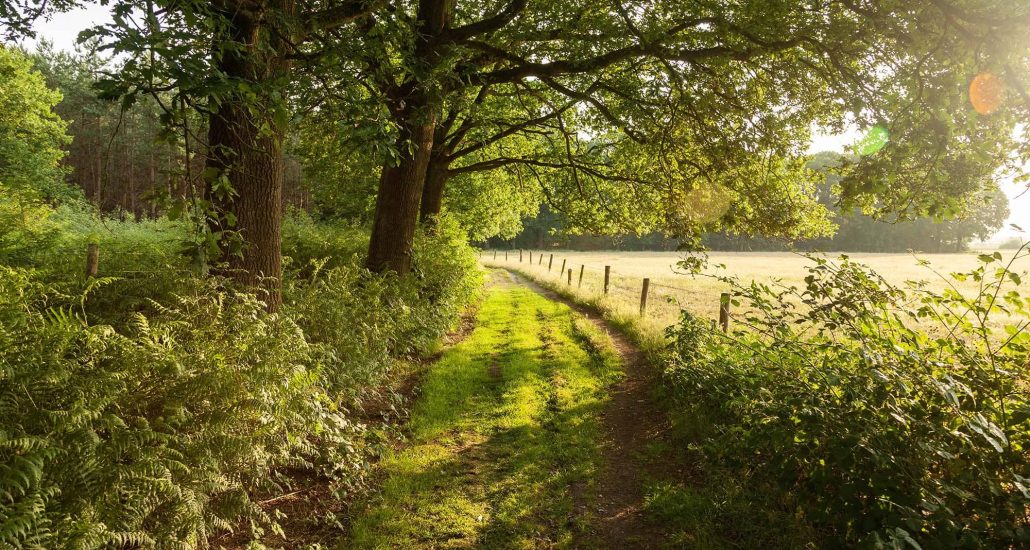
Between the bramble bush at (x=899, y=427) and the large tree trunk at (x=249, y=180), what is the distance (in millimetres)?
5450

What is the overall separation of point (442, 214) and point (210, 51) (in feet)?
36.3

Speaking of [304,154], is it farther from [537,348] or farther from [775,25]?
[775,25]

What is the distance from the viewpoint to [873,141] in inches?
282

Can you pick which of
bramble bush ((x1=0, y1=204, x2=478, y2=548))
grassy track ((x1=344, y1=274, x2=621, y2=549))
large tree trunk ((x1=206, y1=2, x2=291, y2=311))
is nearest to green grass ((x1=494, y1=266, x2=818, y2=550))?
grassy track ((x1=344, y1=274, x2=621, y2=549))

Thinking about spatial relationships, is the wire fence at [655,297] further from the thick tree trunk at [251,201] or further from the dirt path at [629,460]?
the thick tree trunk at [251,201]

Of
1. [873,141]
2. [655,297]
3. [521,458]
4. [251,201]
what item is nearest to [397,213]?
[251,201]

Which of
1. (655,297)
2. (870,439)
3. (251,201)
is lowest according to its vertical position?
(655,297)

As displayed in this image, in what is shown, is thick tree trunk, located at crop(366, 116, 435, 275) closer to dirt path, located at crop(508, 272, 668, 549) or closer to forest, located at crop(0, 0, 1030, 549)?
forest, located at crop(0, 0, 1030, 549)

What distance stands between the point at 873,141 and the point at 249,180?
819 centimetres

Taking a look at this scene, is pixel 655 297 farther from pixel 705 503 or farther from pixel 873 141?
pixel 705 503

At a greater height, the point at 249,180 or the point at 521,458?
the point at 249,180

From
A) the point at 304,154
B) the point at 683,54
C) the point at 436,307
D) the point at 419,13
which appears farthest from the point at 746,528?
the point at 304,154

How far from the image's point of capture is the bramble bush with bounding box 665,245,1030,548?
3.04m

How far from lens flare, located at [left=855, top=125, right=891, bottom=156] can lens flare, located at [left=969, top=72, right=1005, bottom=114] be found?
900 millimetres
